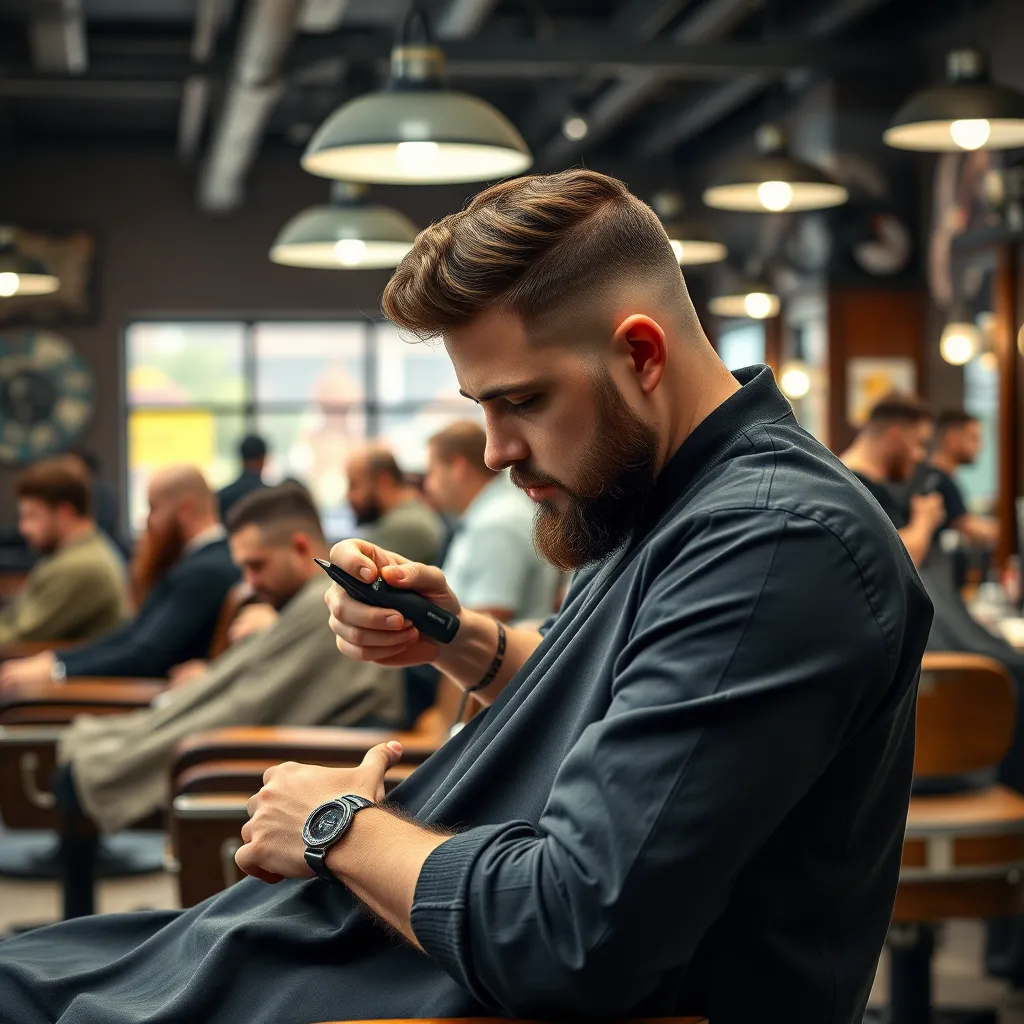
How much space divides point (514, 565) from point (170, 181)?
8.37 meters

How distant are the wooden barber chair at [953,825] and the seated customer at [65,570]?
3228 millimetres

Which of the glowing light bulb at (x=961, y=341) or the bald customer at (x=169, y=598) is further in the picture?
the glowing light bulb at (x=961, y=341)

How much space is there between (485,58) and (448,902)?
646 cm

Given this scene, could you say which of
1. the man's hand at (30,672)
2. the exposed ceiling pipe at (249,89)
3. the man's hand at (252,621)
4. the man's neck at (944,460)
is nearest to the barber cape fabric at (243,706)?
the man's hand at (252,621)

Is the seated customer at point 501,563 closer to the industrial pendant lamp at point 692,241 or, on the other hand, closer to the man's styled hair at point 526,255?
the industrial pendant lamp at point 692,241

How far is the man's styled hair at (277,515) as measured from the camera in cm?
353

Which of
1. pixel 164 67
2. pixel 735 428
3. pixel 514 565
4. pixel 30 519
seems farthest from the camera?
pixel 164 67

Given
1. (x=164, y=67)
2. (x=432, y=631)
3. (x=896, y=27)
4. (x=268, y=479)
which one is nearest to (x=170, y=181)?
(x=268, y=479)

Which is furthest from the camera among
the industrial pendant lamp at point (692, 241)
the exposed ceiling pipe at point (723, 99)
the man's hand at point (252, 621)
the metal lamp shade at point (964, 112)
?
the exposed ceiling pipe at point (723, 99)

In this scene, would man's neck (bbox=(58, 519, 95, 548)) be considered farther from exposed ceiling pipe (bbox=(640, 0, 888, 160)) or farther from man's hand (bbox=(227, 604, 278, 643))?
exposed ceiling pipe (bbox=(640, 0, 888, 160))

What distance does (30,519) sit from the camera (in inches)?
205

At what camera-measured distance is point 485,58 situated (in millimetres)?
7152

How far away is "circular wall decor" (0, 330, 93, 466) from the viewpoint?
11258mm

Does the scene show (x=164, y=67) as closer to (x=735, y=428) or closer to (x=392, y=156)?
(x=392, y=156)
